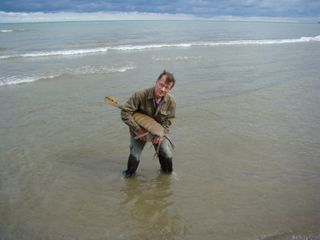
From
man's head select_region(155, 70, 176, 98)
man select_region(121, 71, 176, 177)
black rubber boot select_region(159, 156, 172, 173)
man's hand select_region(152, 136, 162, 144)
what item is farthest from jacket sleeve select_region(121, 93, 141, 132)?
black rubber boot select_region(159, 156, 172, 173)

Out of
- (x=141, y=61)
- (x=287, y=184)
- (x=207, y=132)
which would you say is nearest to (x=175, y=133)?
(x=207, y=132)

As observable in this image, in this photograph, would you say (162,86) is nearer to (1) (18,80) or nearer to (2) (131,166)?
(2) (131,166)

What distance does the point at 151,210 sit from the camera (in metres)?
4.81

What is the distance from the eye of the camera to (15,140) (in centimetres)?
734

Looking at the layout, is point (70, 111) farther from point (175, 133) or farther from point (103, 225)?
point (103, 225)

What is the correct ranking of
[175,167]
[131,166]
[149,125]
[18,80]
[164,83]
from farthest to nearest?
[18,80] < [175,167] < [131,166] < [149,125] < [164,83]

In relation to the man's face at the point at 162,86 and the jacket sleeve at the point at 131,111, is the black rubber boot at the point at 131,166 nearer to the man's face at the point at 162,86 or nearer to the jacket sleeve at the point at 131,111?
the jacket sleeve at the point at 131,111

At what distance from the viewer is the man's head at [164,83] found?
15.0ft

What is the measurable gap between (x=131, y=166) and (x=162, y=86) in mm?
1549

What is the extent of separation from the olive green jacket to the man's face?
0.45 ft

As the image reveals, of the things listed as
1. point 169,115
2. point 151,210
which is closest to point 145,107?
point 169,115

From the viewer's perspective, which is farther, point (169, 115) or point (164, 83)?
point (169, 115)

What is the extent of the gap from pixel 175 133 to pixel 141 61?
1175 cm

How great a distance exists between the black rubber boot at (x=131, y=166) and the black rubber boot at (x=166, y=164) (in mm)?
380
